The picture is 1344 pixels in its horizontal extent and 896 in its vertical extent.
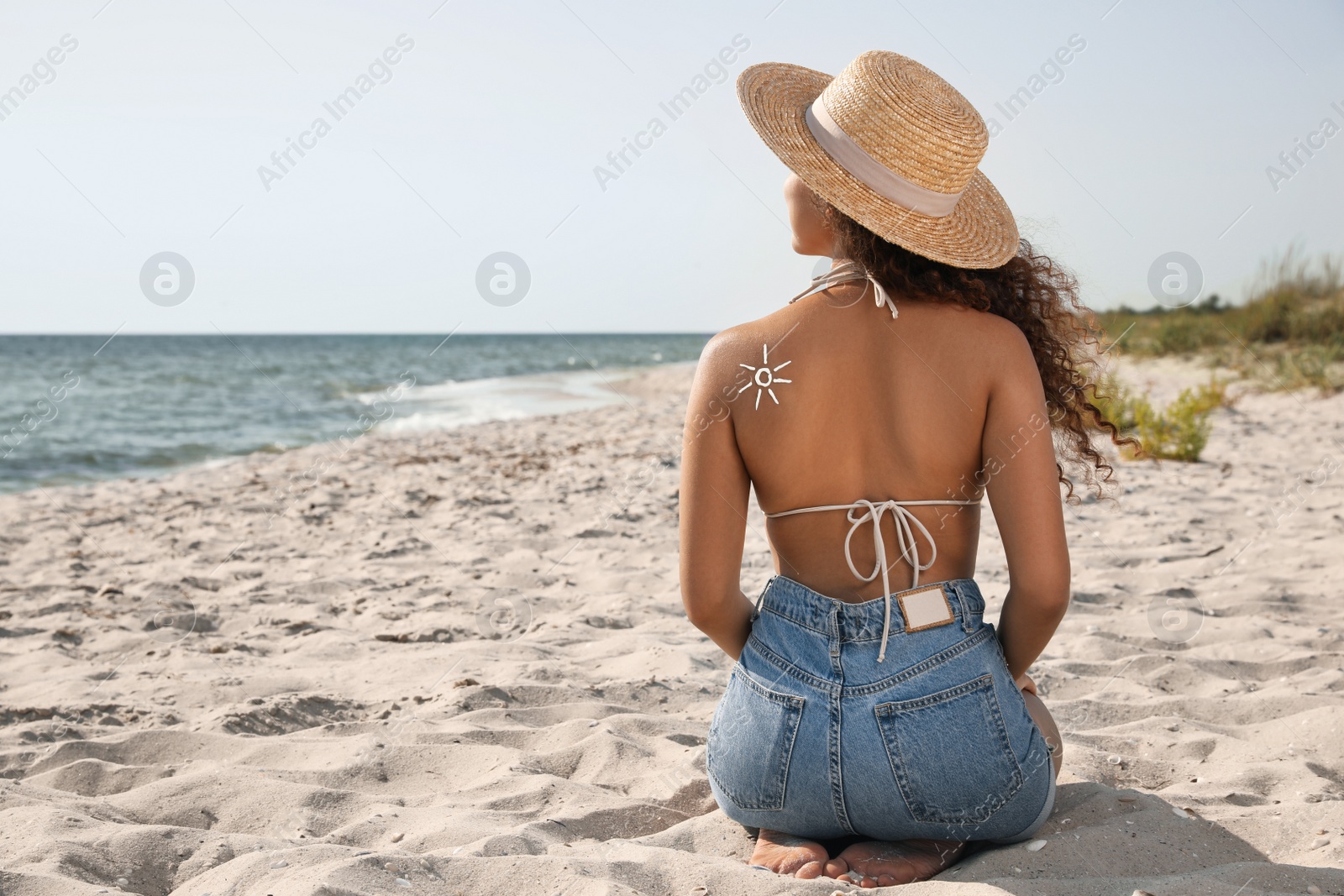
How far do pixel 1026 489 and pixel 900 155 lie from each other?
0.67 m

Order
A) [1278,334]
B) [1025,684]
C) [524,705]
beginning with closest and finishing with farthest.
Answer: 1. [1025,684]
2. [524,705]
3. [1278,334]

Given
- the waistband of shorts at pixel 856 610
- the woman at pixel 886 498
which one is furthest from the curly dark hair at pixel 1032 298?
the waistband of shorts at pixel 856 610

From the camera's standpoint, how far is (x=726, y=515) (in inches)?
71.7

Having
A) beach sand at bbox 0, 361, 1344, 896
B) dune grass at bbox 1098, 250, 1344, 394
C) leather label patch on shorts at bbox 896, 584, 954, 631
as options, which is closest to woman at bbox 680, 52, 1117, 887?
leather label patch on shorts at bbox 896, 584, 954, 631

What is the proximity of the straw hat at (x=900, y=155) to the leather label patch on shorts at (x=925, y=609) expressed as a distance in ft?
2.05

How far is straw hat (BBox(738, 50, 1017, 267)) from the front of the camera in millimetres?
1698

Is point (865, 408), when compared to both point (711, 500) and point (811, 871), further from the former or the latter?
point (811, 871)

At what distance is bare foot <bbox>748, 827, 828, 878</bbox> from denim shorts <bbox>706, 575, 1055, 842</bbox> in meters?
0.04

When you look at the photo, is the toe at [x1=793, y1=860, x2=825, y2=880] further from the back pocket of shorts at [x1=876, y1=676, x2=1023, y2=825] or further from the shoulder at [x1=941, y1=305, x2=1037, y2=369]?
the shoulder at [x1=941, y1=305, x2=1037, y2=369]

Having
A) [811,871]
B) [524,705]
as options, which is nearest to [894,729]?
[811,871]

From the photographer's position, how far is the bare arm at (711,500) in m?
1.75

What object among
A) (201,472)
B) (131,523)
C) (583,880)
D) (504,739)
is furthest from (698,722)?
(201,472)

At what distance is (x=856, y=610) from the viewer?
173cm

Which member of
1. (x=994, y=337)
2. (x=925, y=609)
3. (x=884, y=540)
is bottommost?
(x=925, y=609)
